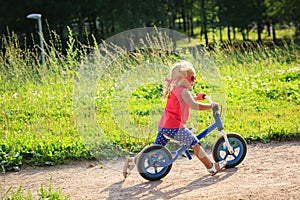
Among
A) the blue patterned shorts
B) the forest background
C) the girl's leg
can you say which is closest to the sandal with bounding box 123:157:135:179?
the blue patterned shorts

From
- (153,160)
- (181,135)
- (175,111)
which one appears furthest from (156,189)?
(175,111)

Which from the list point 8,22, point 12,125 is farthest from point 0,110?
point 8,22

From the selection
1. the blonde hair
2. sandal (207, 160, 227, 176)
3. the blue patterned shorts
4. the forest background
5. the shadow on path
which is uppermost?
the forest background

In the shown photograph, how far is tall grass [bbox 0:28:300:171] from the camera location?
647 centimetres

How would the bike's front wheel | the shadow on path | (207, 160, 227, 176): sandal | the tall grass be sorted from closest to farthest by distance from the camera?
1. the shadow on path
2. (207, 160, 227, 176): sandal
3. the bike's front wheel
4. the tall grass

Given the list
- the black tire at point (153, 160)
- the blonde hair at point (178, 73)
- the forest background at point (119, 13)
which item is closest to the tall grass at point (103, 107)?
the black tire at point (153, 160)

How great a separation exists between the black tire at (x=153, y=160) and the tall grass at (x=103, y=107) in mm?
1139

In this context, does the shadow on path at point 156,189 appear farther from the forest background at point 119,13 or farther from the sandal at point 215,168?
the forest background at point 119,13

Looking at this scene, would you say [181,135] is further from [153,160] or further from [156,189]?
[156,189]

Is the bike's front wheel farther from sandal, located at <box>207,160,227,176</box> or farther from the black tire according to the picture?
the black tire

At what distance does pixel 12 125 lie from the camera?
749cm

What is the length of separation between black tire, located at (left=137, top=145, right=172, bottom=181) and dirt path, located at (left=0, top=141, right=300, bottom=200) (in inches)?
3.2

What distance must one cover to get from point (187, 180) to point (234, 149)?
654 millimetres

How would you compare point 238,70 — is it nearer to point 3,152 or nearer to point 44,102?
point 44,102
